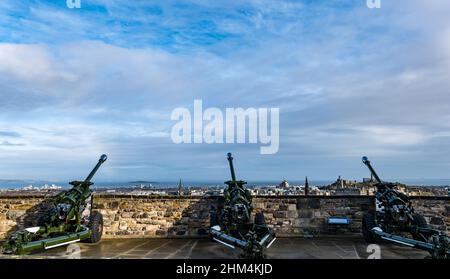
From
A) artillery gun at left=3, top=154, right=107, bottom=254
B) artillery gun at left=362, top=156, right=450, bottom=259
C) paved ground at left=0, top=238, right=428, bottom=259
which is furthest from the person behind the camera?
artillery gun at left=362, top=156, right=450, bottom=259

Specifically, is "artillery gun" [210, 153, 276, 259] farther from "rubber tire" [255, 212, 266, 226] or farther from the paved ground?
the paved ground

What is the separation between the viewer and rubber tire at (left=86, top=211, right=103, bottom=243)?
8.33 metres

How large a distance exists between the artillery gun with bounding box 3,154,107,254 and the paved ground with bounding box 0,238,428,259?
13.1 inches

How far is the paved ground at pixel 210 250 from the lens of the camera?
276 inches

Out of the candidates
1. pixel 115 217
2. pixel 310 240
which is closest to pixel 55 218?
pixel 115 217

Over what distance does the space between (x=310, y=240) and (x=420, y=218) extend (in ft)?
8.96

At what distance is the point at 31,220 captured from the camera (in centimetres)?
945

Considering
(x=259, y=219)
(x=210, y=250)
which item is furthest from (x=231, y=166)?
(x=210, y=250)

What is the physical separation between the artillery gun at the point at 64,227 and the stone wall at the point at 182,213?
2.45 ft

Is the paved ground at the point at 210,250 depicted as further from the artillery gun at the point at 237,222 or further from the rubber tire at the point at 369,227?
the artillery gun at the point at 237,222

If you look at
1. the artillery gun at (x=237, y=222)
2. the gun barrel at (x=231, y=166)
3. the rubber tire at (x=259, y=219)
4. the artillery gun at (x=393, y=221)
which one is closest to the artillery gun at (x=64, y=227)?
the artillery gun at (x=237, y=222)

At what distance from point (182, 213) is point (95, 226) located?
239cm

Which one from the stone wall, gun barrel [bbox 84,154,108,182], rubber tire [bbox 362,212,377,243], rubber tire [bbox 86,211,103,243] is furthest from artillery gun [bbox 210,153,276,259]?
gun barrel [bbox 84,154,108,182]
